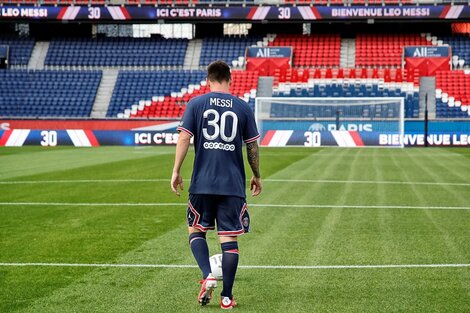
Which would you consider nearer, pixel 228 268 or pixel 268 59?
pixel 228 268

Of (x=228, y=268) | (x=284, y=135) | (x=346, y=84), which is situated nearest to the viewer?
(x=228, y=268)

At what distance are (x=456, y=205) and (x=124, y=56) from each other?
137 ft

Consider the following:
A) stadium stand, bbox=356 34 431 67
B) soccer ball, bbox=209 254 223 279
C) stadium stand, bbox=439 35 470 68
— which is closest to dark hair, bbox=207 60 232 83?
soccer ball, bbox=209 254 223 279

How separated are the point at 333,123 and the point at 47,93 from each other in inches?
761

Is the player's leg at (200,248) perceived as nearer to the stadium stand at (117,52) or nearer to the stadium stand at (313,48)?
the stadium stand at (313,48)

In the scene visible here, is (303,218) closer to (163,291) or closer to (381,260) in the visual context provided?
(381,260)

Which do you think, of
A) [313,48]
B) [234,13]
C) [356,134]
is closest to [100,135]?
[356,134]

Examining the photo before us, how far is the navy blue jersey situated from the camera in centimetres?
673

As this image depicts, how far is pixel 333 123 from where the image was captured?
39.5m

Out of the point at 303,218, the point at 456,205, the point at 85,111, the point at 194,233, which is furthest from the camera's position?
the point at 85,111

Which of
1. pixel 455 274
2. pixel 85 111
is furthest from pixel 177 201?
pixel 85 111

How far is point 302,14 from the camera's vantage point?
5072 centimetres

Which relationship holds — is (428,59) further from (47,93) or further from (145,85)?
(47,93)

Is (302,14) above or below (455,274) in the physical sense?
above
